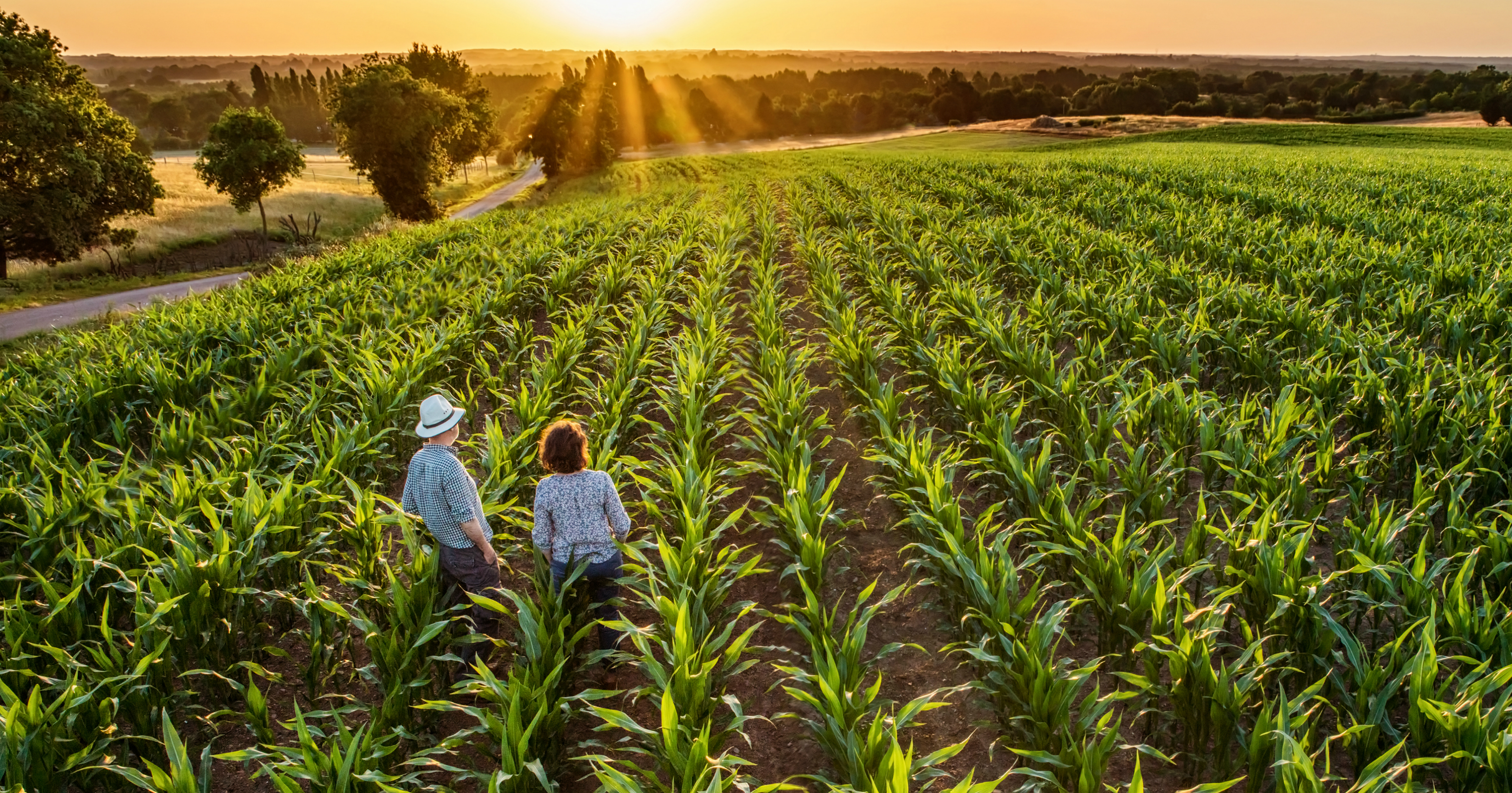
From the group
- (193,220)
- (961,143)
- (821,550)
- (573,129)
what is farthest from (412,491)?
(961,143)

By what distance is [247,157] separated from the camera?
34406mm

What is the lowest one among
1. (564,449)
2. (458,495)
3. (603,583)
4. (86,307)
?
(86,307)

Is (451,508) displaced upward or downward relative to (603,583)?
upward

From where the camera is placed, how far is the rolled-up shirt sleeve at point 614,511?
4.35 meters

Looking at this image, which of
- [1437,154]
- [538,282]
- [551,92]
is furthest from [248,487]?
[551,92]

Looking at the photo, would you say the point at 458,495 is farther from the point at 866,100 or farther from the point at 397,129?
the point at 866,100

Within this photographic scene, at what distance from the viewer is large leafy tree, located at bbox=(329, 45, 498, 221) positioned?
37.0 meters

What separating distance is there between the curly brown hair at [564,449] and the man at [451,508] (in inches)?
17.9

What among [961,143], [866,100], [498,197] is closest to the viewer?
[498,197]

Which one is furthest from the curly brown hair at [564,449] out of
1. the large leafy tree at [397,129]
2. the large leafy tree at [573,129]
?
the large leafy tree at [573,129]

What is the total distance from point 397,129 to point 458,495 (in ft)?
128

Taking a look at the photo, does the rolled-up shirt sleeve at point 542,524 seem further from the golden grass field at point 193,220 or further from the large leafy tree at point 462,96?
the large leafy tree at point 462,96

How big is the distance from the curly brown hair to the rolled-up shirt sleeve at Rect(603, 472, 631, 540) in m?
0.18

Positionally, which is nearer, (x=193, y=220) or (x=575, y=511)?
(x=575, y=511)
